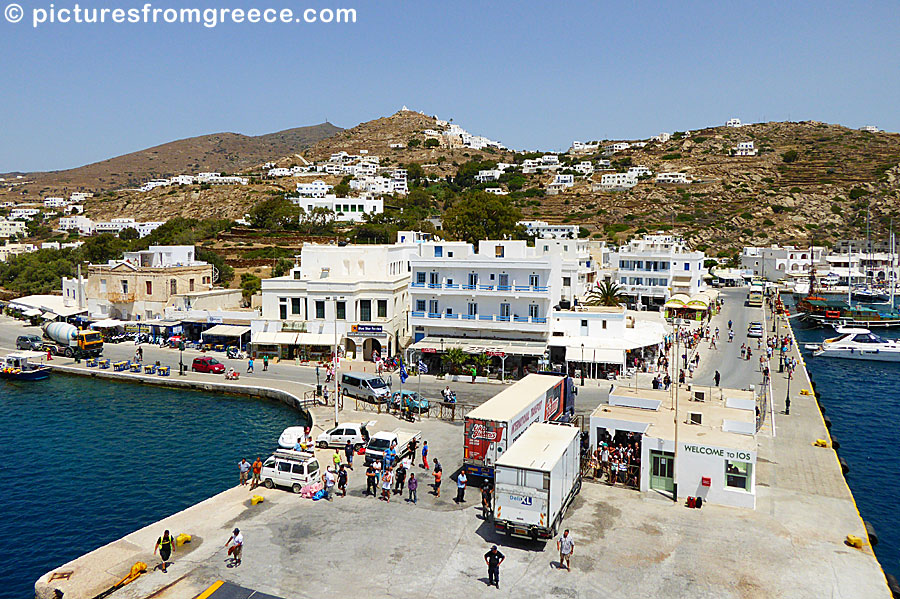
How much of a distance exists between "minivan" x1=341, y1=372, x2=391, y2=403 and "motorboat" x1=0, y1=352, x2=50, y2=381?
24127 mm

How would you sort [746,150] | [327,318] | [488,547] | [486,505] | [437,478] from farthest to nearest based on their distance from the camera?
[746,150] < [327,318] < [437,478] < [486,505] < [488,547]

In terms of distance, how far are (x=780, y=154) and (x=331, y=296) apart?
173m

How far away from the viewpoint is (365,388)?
3588cm

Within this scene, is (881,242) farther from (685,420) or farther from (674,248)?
(685,420)

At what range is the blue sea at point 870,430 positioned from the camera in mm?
24766

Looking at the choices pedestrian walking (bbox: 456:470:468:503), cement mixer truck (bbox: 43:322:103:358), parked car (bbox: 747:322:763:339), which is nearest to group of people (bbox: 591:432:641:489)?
pedestrian walking (bbox: 456:470:468:503)

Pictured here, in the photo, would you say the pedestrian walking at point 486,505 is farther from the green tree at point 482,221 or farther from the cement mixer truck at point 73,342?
the green tree at point 482,221

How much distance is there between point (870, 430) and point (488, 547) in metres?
28.3

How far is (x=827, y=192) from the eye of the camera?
15388 centimetres

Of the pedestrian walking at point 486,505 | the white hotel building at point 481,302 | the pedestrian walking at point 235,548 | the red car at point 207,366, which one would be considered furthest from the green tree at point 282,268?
the pedestrian walking at point 235,548

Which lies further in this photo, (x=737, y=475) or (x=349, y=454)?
(x=349, y=454)

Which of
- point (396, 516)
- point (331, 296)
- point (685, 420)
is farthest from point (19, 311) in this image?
point (685, 420)

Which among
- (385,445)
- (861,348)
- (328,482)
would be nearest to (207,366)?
(385,445)

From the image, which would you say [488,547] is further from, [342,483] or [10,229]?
[10,229]
